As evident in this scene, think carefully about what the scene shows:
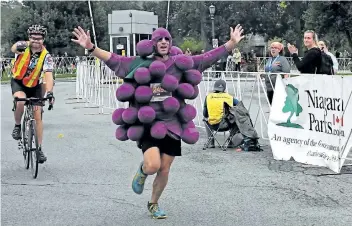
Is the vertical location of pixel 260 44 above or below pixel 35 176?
above

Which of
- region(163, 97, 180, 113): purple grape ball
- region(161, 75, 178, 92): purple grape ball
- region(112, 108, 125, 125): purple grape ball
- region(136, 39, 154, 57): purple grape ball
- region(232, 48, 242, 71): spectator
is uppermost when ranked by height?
region(232, 48, 242, 71): spectator

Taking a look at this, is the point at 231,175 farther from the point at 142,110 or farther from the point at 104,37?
the point at 104,37

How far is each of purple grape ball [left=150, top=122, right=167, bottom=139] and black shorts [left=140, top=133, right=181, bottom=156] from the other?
14 cm

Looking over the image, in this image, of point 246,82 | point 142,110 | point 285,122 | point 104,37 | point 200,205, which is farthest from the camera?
point 104,37

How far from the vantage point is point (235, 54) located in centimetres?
4062

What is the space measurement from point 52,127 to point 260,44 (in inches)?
2335

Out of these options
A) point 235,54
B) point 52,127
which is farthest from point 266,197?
point 235,54

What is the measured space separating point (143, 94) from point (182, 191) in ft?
6.77

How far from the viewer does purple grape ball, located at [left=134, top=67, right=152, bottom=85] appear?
19.4 feet

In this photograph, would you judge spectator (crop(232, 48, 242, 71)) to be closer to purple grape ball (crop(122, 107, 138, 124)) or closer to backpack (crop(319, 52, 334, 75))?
backpack (crop(319, 52, 334, 75))

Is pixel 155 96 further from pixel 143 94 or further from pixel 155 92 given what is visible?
pixel 143 94

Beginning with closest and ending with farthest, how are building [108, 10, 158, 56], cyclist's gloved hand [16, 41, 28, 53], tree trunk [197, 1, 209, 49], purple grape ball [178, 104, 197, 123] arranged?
purple grape ball [178, 104, 197, 123]
cyclist's gloved hand [16, 41, 28, 53]
building [108, 10, 158, 56]
tree trunk [197, 1, 209, 49]

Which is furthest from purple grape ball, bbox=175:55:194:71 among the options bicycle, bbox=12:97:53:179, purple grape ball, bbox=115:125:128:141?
bicycle, bbox=12:97:53:179

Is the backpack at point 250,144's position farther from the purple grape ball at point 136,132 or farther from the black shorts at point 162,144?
the purple grape ball at point 136,132
